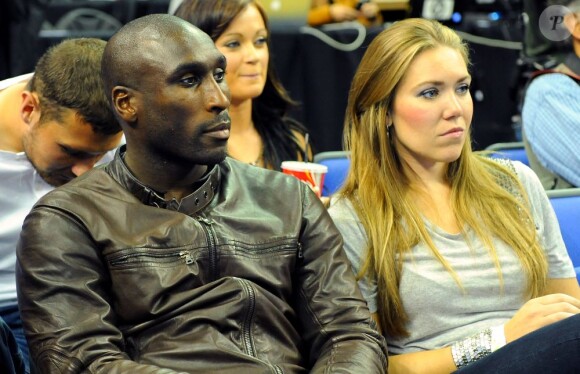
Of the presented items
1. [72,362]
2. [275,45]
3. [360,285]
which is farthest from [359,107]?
[275,45]

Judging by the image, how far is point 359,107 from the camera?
2.80 metres

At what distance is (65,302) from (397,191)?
104cm

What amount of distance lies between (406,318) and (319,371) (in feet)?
1.56

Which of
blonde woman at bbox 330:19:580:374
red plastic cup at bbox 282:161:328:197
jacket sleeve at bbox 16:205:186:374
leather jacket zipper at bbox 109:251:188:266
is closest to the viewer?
jacket sleeve at bbox 16:205:186:374

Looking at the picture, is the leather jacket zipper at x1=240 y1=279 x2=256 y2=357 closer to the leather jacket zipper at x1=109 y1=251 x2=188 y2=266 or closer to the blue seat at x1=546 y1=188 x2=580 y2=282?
the leather jacket zipper at x1=109 y1=251 x2=188 y2=266

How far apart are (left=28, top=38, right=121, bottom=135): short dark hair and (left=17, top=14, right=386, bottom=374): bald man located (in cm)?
43

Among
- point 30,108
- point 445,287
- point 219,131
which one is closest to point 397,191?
point 445,287

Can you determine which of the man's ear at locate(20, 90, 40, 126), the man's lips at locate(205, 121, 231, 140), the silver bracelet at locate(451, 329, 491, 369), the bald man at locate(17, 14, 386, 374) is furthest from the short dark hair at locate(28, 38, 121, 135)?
the silver bracelet at locate(451, 329, 491, 369)

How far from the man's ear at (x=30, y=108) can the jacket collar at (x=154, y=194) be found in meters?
0.65

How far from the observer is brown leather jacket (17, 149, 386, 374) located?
6.73 ft

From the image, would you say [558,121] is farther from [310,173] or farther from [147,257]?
[147,257]

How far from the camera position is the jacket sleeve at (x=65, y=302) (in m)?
2.02

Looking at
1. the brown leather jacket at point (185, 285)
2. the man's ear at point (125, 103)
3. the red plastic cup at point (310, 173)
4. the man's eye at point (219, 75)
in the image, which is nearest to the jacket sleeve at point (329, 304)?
the brown leather jacket at point (185, 285)

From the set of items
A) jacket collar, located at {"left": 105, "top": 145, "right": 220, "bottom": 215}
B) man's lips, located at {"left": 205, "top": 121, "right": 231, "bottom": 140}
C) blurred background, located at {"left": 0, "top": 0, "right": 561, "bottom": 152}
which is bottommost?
blurred background, located at {"left": 0, "top": 0, "right": 561, "bottom": 152}
